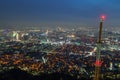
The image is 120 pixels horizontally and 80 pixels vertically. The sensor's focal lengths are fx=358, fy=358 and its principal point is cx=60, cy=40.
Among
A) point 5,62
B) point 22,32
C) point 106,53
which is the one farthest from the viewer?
point 22,32

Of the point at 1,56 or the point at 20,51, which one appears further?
the point at 20,51

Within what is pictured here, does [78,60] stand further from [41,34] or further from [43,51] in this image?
[41,34]

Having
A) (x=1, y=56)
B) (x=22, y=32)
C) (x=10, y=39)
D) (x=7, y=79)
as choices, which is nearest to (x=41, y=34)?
(x=22, y=32)

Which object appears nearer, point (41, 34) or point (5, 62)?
point (5, 62)

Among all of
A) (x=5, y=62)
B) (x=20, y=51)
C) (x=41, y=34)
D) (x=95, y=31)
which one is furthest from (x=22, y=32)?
(x=5, y=62)

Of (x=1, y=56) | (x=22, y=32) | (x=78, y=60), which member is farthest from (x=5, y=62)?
(x=22, y=32)

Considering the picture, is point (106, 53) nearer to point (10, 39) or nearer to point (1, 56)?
point (1, 56)

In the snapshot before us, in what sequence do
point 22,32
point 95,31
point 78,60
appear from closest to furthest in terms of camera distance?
point 78,60 → point 95,31 → point 22,32

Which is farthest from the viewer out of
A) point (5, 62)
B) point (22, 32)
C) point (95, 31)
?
point (22, 32)

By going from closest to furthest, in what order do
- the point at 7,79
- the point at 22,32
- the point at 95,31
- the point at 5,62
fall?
the point at 7,79
the point at 5,62
the point at 95,31
the point at 22,32
